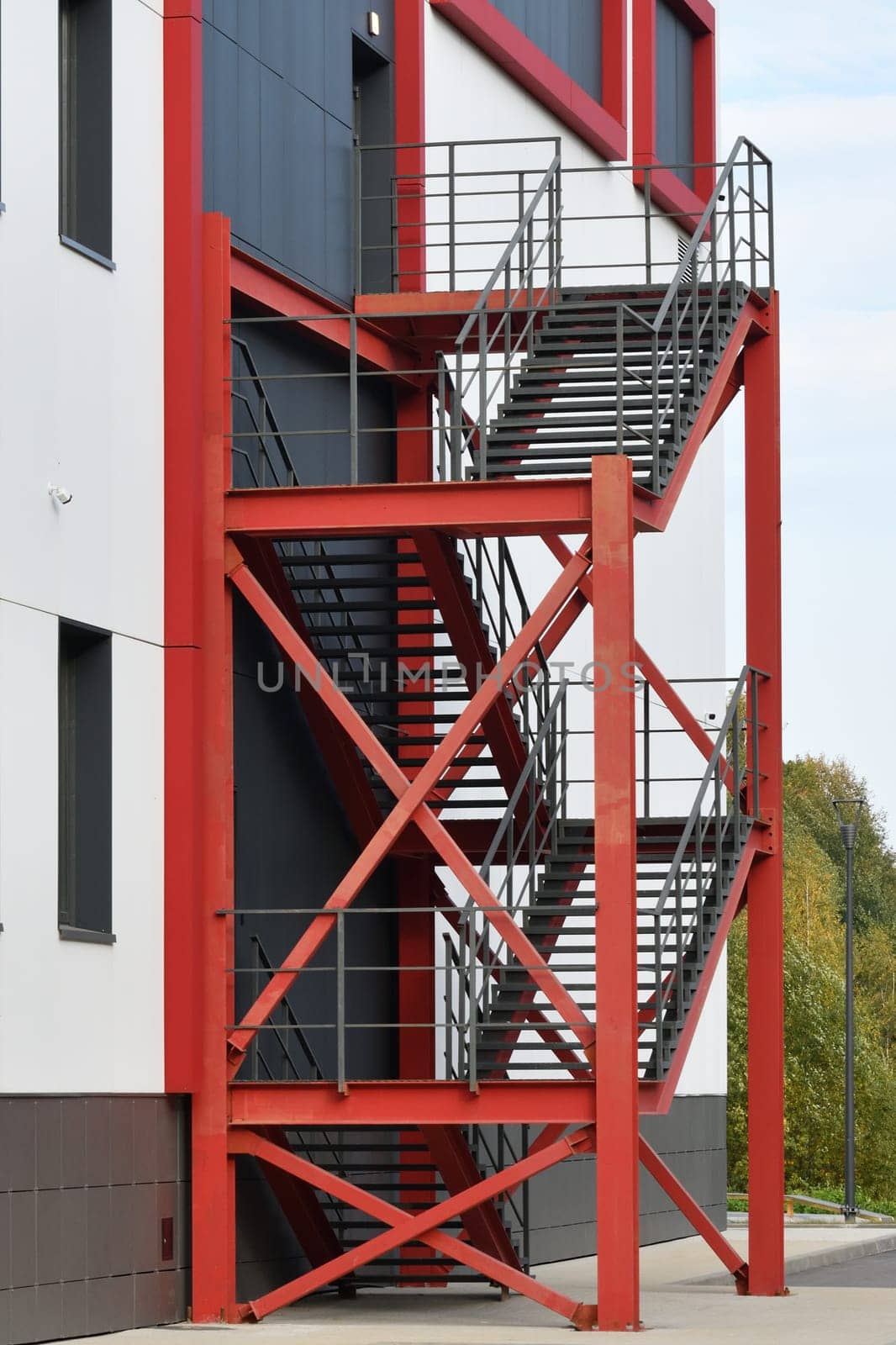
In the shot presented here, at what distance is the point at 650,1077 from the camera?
1736 cm

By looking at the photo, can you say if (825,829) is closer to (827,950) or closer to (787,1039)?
(827,950)

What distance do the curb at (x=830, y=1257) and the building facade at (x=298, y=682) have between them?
73.3 inches

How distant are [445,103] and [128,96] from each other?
272 inches

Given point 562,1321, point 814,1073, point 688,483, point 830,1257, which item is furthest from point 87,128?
point 814,1073

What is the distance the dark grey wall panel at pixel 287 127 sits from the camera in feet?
59.9

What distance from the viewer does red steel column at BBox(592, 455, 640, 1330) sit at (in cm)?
1575

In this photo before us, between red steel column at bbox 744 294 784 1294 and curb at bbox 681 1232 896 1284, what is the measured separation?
6.34 ft

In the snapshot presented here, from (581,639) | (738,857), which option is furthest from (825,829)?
(738,857)

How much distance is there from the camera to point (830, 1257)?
86.7ft

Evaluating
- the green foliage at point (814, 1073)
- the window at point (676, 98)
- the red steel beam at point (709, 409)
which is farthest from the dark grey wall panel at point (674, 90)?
the green foliage at point (814, 1073)

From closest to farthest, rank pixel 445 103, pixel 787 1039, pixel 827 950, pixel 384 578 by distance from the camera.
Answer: pixel 384 578 → pixel 445 103 → pixel 787 1039 → pixel 827 950

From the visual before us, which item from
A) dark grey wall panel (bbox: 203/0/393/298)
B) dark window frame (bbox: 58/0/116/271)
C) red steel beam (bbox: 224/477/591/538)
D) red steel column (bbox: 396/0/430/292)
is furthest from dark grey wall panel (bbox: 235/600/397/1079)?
red steel column (bbox: 396/0/430/292)

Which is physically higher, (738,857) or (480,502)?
(480,502)

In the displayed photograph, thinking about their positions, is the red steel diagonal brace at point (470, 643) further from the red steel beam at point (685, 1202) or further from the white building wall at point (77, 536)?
the red steel beam at point (685, 1202)
